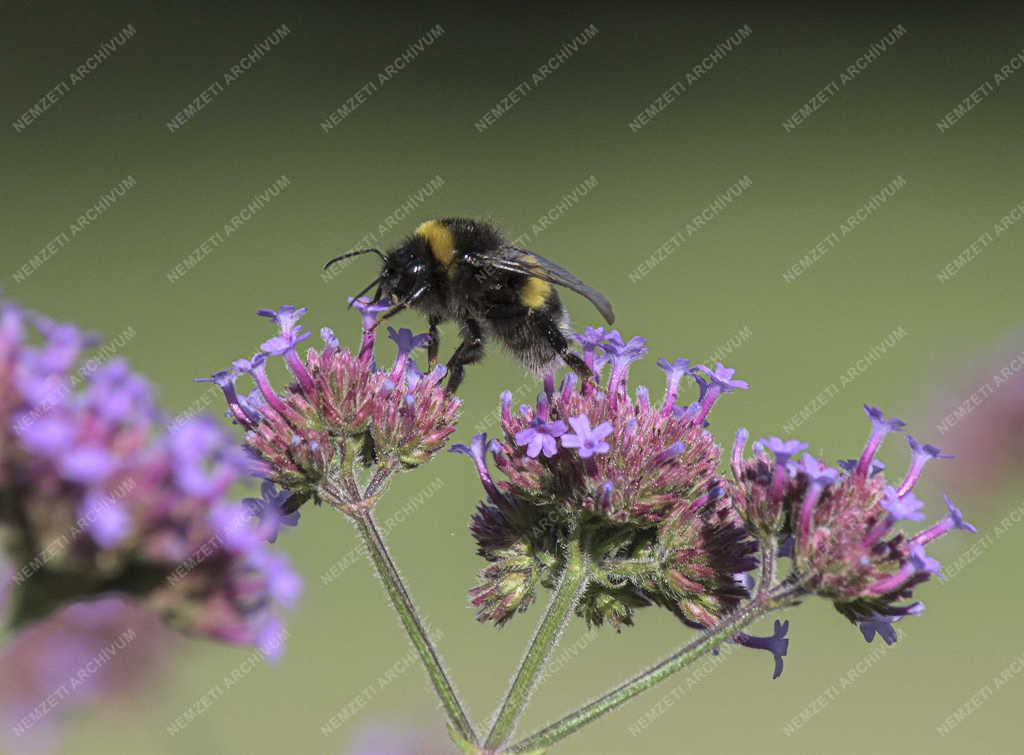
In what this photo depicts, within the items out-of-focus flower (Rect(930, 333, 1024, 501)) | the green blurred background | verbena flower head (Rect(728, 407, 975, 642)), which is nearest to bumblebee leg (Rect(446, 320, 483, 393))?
verbena flower head (Rect(728, 407, 975, 642))

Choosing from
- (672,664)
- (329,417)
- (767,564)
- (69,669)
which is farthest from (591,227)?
(672,664)

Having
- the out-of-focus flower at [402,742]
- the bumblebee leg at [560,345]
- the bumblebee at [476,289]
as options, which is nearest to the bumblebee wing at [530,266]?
the bumblebee at [476,289]

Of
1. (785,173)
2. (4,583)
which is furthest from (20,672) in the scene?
(785,173)

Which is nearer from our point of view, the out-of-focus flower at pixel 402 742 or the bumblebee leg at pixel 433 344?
the bumblebee leg at pixel 433 344

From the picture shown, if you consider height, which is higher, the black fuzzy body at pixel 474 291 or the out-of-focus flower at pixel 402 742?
the black fuzzy body at pixel 474 291

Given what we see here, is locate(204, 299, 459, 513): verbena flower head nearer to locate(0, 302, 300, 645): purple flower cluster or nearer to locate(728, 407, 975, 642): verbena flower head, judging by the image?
locate(0, 302, 300, 645): purple flower cluster

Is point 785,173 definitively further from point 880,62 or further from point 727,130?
point 880,62

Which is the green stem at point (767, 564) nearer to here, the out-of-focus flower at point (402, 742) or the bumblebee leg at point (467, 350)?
the bumblebee leg at point (467, 350)
